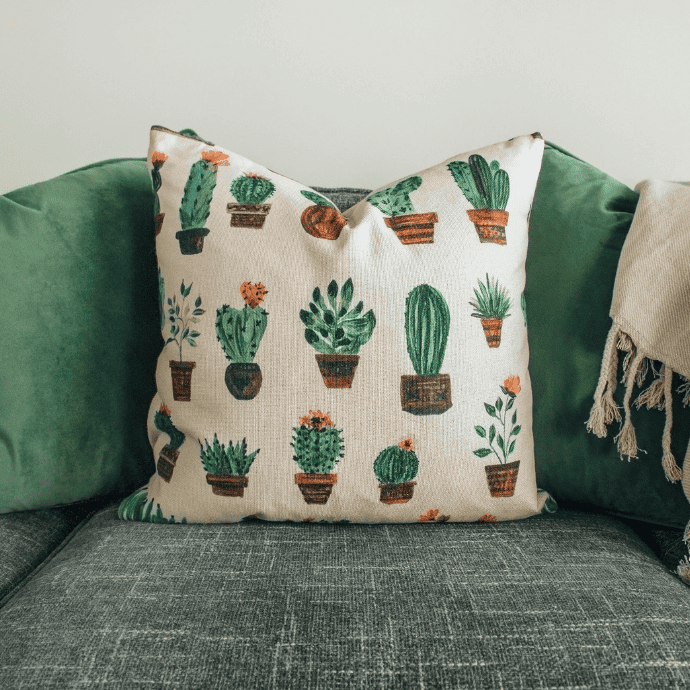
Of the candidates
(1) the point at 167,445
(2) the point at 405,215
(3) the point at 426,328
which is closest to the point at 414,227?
(2) the point at 405,215

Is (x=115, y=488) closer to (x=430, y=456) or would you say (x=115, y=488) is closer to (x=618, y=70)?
(x=430, y=456)

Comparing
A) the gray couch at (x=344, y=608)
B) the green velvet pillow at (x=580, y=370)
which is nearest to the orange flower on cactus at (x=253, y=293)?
the gray couch at (x=344, y=608)

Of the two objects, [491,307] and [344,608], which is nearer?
[344,608]

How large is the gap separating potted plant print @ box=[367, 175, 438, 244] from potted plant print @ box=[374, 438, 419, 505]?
0.27 meters

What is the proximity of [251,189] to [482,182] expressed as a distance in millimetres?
328

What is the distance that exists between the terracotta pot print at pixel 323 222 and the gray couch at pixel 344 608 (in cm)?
40

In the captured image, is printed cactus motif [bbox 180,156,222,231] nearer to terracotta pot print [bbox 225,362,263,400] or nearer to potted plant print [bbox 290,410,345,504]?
terracotta pot print [bbox 225,362,263,400]

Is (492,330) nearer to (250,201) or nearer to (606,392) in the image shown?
(606,392)

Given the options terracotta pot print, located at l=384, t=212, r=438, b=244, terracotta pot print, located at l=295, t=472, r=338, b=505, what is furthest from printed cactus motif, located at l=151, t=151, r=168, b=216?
terracotta pot print, located at l=295, t=472, r=338, b=505

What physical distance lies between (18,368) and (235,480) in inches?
14.7

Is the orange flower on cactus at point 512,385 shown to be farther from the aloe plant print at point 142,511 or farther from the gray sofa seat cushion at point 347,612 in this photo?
the aloe plant print at point 142,511

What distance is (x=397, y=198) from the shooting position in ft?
2.75

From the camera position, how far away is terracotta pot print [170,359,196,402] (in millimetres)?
801

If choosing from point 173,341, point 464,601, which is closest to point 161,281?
point 173,341
